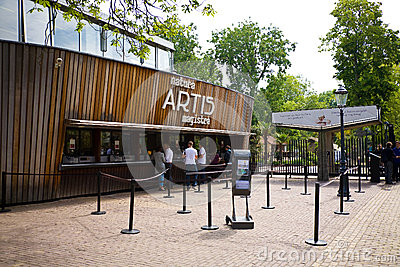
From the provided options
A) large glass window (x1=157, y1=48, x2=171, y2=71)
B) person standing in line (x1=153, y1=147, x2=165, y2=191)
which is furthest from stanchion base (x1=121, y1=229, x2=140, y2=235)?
large glass window (x1=157, y1=48, x2=171, y2=71)

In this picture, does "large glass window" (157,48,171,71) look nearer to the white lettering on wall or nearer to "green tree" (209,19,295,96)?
the white lettering on wall

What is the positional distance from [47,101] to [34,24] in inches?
105

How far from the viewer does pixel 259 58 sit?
3947cm

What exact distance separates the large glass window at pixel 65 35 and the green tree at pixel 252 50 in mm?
27840

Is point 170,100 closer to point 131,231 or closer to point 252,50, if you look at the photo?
point 131,231

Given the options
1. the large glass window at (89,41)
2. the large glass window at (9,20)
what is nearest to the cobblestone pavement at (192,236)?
the large glass window at (9,20)

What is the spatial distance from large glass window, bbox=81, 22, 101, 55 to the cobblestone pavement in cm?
565

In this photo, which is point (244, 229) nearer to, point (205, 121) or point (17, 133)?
point (17, 133)

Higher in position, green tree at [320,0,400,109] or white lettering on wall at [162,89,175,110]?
green tree at [320,0,400,109]

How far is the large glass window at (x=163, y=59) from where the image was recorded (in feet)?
57.7

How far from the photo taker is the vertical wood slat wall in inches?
411

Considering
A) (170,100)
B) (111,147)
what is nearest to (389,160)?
(170,100)

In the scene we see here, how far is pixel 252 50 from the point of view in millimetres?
39219

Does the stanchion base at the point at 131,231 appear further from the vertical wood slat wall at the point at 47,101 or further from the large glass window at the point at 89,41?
the large glass window at the point at 89,41
